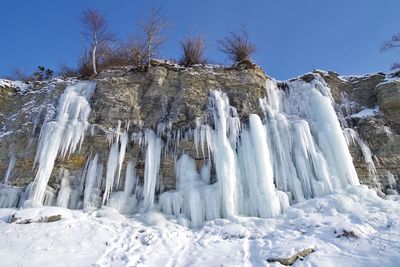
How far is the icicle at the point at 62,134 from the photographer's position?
982cm

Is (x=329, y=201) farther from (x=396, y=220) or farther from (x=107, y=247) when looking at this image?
(x=107, y=247)

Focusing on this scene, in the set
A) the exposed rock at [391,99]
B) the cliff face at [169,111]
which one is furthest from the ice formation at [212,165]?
the exposed rock at [391,99]

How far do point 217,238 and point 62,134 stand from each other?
6.22 meters

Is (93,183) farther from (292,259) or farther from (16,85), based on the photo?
(292,259)

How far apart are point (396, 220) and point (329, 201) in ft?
5.71

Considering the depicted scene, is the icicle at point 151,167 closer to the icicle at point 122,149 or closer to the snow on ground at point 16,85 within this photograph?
the icicle at point 122,149

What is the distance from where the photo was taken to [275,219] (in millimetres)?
8805

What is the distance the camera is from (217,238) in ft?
26.0

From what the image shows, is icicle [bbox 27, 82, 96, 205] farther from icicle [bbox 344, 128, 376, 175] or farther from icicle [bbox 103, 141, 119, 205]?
icicle [bbox 344, 128, 376, 175]

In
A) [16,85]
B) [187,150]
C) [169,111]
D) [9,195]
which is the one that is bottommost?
[9,195]

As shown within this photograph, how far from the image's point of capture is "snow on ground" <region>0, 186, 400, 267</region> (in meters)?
6.58

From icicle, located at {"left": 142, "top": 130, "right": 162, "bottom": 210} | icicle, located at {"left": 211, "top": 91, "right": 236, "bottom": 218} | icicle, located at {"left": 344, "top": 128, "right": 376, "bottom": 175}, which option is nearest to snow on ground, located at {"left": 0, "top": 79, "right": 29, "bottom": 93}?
icicle, located at {"left": 142, "top": 130, "right": 162, "bottom": 210}

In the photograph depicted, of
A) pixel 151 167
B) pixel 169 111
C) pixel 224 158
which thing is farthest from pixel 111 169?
pixel 224 158

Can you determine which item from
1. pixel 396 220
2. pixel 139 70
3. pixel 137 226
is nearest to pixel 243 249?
pixel 137 226
